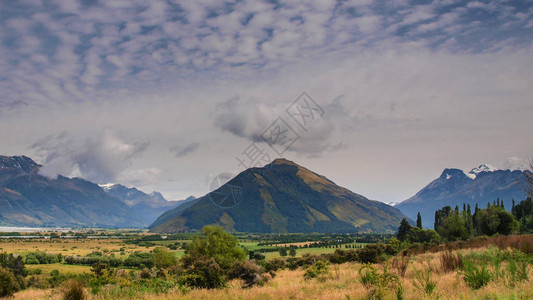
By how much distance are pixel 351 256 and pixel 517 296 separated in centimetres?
3797

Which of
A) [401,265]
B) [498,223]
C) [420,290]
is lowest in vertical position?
[498,223]

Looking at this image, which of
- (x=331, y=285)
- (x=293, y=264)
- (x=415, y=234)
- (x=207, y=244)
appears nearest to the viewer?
(x=331, y=285)

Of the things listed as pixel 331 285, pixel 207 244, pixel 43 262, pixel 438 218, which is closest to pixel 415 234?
pixel 438 218

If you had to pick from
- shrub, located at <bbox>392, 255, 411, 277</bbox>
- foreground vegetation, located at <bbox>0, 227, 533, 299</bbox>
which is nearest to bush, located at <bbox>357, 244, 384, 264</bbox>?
foreground vegetation, located at <bbox>0, 227, 533, 299</bbox>

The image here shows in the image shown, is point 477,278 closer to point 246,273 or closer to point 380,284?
point 380,284

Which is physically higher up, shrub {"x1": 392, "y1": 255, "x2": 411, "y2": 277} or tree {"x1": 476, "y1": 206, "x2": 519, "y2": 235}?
shrub {"x1": 392, "y1": 255, "x2": 411, "y2": 277}

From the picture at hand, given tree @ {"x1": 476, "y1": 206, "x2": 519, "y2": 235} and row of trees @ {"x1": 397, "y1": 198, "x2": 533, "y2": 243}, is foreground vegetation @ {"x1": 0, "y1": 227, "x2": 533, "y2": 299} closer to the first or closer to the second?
row of trees @ {"x1": 397, "y1": 198, "x2": 533, "y2": 243}

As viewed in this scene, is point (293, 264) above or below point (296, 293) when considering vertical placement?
below

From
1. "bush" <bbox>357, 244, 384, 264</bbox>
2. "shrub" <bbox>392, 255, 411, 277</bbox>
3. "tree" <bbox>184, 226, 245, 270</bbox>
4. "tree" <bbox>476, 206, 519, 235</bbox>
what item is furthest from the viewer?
"tree" <bbox>476, 206, 519, 235</bbox>

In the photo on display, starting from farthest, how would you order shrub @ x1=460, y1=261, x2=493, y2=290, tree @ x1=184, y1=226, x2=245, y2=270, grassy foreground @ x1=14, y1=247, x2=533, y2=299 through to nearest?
1. tree @ x1=184, y1=226, x2=245, y2=270
2. shrub @ x1=460, y1=261, x2=493, y2=290
3. grassy foreground @ x1=14, y1=247, x2=533, y2=299

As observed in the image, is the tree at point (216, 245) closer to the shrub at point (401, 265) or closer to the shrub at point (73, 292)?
the shrub at point (401, 265)

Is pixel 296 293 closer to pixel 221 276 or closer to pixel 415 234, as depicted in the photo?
pixel 221 276

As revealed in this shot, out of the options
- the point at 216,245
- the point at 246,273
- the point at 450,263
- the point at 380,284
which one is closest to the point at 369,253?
the point at 246,273

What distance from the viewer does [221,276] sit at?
70.7 ft
